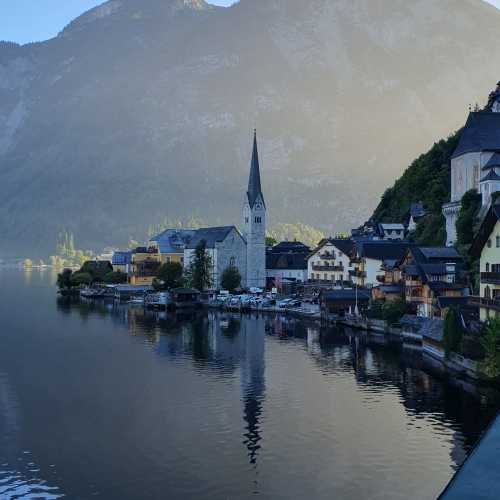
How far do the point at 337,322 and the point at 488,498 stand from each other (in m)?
72.5

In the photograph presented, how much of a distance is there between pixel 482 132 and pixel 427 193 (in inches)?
1368

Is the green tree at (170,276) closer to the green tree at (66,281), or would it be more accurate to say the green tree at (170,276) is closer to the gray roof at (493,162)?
the green tree at (66,281)

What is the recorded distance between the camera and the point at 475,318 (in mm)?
57812

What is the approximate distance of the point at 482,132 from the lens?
87.9 m

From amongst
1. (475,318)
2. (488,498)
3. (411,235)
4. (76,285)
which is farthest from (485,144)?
(76,285)

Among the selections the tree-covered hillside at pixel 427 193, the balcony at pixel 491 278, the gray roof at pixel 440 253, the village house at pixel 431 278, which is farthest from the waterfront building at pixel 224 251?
the balcony at pixel 491 278

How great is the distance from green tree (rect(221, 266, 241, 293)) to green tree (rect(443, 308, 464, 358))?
71.2 m

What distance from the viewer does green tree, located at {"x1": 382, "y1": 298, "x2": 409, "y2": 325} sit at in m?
75.2

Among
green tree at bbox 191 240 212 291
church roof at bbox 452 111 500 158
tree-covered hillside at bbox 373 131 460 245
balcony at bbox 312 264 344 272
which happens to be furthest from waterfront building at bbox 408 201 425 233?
green tree at bbox 191 240 212 291

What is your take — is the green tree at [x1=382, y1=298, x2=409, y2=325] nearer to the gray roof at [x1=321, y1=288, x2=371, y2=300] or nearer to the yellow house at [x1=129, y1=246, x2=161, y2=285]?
the gray roof at [x1=321, y1=288, x2=371, y2=300]

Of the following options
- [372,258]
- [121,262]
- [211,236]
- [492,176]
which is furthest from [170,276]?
[492,176]

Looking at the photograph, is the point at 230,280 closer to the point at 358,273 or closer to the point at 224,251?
the point at 224,251

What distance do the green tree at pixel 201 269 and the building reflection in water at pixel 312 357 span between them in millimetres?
21336

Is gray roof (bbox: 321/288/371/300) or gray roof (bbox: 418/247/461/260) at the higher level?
gray roof (bbox: 418/247/461/260)
